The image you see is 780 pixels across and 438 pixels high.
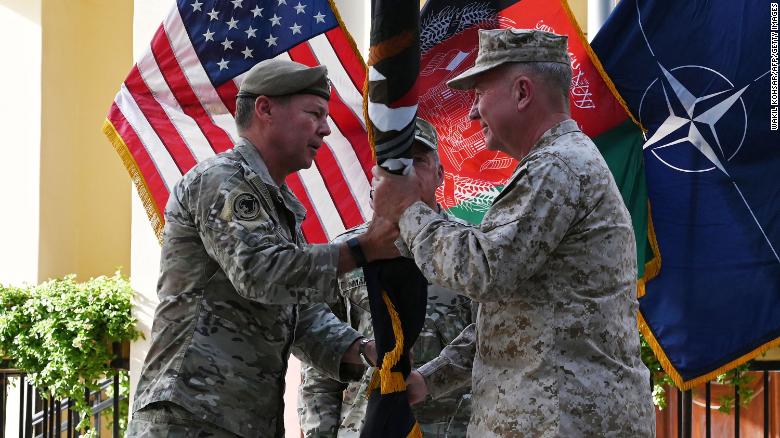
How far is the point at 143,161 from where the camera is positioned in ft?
19.1

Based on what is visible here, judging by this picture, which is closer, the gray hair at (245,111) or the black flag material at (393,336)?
the black flag material at (393,336)

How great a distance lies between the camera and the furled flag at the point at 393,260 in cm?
277

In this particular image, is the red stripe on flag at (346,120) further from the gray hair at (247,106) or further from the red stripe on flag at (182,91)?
the gray hair at (247,106)

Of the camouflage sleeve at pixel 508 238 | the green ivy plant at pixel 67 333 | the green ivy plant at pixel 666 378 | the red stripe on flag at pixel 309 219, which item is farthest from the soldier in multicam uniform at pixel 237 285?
the green ivy plant at pixel 67 333

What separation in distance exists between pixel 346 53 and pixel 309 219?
3.15 feet

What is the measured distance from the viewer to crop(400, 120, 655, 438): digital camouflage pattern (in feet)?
8.23

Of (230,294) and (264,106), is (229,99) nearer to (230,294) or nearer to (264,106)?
(264,106)

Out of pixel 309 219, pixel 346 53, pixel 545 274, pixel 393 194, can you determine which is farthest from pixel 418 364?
pixel 346 53

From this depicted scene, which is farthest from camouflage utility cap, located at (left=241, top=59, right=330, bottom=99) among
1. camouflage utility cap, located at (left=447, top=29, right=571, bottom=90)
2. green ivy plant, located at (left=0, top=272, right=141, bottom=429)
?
green ivy plant, located at (left=0, top=272, right=141, bottom=429)

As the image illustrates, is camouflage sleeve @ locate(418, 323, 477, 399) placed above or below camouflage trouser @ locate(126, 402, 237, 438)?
above

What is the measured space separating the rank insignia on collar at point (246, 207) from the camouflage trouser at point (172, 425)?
22.1 inches

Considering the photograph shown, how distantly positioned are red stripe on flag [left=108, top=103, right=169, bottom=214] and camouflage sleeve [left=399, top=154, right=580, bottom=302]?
3.42m

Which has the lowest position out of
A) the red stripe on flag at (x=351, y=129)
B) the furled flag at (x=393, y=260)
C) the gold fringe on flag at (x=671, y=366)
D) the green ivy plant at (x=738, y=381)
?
the green ivy plant at (x=738, y=381)

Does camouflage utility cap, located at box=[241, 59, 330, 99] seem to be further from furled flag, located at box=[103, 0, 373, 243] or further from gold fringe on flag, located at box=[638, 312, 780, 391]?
gold fringe on flag, located at box=[638, 312, 780, 391]
